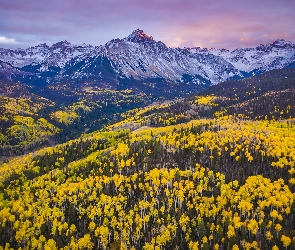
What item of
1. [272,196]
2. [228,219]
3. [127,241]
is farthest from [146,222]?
[272,196]

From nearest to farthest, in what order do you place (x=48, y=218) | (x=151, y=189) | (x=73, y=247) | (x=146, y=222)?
(x=73, y=247) < (x=146, y=222) < (x=48, y=218) < (x=151, y=189)

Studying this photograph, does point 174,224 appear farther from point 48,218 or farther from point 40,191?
point 40,191

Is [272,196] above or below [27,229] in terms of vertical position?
above

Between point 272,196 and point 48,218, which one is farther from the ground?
point 272,196

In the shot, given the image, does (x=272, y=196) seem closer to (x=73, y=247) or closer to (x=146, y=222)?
(x=146, y=222)

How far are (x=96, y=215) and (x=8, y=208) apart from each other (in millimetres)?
51920

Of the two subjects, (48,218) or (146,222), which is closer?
(146,222)

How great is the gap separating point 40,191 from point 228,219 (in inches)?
4539

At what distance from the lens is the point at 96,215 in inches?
6845

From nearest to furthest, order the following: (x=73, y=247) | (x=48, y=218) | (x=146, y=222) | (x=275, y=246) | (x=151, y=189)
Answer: (x=275, y=246) < (x=73, y=247) < (x=146, y=222) < (x=48, y=218) < (x=151, y=189)

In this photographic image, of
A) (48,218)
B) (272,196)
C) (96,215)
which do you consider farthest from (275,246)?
(48,218)

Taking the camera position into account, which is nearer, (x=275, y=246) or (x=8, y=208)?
(x=275, y=246)

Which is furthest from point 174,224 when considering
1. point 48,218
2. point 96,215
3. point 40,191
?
point 40,191

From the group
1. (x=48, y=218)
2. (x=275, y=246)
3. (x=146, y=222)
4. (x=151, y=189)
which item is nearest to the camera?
(x=275, y=246)
